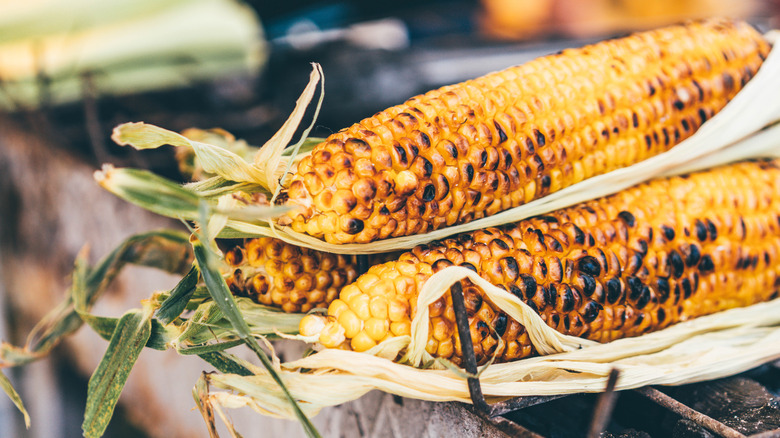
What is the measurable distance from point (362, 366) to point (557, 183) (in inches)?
18.2

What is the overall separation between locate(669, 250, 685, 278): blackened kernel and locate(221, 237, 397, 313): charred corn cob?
1.61 ft

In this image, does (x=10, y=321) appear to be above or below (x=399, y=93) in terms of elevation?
below

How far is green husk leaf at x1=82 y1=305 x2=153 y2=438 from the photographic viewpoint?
756 mm

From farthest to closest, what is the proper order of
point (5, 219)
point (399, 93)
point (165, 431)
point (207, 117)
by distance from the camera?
point (5, 219)
point (207, 117)
point (399, 93)
point (165, 431)

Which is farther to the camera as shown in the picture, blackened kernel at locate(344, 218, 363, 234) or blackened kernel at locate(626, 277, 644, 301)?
blackened kernel at locate(626, 277, 644, 301)

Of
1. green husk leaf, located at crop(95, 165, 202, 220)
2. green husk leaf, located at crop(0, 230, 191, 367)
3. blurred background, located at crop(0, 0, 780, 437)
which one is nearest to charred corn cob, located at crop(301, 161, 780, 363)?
green husk leaf, located at crop(95, 165, 202, 220)

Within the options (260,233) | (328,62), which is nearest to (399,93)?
(328,62)

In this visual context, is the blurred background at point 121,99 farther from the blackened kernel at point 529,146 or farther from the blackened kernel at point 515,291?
the blackened kernel at point 515,291

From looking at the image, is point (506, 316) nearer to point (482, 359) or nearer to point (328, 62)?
point (482, 359)

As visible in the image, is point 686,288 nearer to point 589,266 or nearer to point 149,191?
point 589,266

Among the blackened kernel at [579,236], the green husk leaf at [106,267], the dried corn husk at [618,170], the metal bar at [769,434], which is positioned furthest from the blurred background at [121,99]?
the metal bar at [769,434]

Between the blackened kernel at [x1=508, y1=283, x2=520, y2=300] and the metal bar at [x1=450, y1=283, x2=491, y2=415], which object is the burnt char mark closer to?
the blackened kernel at [x1=508, y1=283, x2=520, y2=300]

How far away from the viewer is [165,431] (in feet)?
6.95

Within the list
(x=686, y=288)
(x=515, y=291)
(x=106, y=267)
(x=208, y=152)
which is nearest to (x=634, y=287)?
(x=686, y=288)
